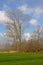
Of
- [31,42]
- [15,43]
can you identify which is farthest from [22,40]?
[31,42]

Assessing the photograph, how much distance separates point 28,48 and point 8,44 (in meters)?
4.47

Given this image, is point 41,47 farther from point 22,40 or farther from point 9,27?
point 9,27

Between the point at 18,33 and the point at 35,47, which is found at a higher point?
the point at 18,33

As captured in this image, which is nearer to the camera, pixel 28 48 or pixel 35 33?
pixel 28 48

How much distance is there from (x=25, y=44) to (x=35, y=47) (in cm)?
183

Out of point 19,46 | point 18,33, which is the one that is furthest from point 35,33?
point 19,46

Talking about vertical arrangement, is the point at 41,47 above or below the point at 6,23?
below

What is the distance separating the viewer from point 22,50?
35375 mm

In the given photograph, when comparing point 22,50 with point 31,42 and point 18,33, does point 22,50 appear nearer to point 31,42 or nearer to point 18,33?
point 31,42

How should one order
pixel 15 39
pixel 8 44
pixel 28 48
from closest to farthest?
pixel 28 48 < pixel 8 44 < pixel 15 39

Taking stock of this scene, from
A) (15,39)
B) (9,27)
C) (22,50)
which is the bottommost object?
(22,50)

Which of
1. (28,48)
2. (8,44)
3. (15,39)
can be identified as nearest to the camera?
(28,48)

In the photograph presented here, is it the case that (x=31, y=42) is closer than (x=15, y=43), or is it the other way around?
(x=31, y=42)

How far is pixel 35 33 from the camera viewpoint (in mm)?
41219
